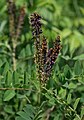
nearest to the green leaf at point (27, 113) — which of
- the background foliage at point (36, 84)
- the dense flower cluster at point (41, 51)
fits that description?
the background foliage at point (36, 84)

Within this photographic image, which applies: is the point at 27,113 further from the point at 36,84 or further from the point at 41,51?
the point at 41,51

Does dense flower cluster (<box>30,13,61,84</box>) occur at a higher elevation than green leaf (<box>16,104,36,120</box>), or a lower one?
higher

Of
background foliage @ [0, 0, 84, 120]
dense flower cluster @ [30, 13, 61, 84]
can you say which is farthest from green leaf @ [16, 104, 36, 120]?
dense flower cluster @ [30, 13, 61, 84]

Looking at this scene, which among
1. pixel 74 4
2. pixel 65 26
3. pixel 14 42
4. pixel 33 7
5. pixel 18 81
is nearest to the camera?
pixel 18 81

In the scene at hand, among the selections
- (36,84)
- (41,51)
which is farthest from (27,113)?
(41,51)

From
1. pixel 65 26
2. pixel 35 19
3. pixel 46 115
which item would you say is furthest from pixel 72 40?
pixel 35 19

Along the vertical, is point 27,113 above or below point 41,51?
below

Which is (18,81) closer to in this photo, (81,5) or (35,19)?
(35,19)

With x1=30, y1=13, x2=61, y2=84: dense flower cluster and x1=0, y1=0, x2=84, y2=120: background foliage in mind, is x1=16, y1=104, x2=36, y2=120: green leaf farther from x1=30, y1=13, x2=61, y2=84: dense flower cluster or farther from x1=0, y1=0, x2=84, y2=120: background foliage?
x1=30, y1=13, x2=61, y2=84: dense flower cluster

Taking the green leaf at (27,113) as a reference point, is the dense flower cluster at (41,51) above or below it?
above

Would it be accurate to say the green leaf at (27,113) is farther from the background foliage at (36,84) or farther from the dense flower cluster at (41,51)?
the dense flower cluster at (41,51)

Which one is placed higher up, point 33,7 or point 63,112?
point 33,7
